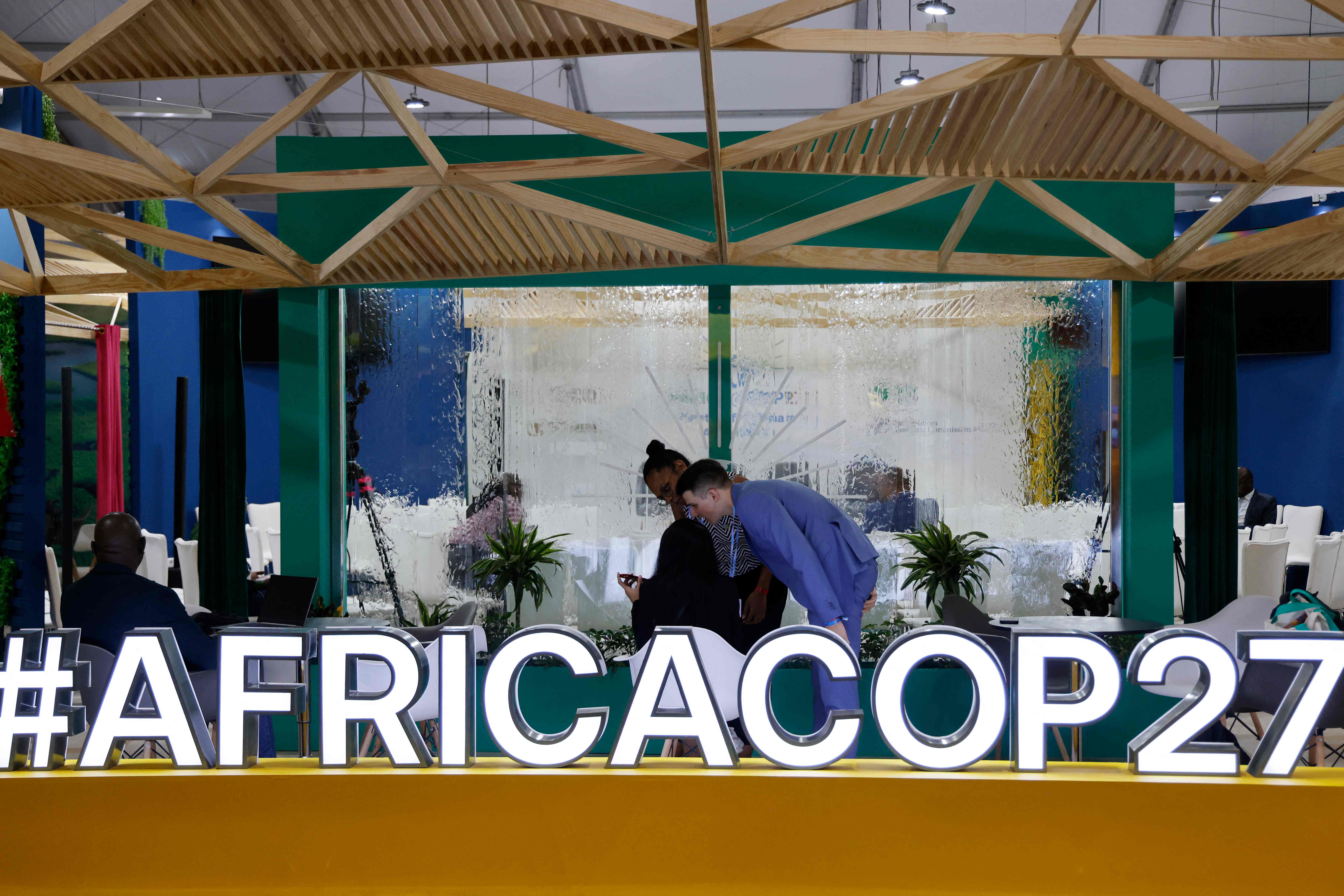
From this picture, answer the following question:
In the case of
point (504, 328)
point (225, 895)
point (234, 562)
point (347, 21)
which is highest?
point (347, 21)

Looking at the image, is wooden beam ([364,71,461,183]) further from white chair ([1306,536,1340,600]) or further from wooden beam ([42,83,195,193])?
white chair ([1306,536,1340,600])

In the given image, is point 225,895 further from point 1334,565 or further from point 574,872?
point 1334,565

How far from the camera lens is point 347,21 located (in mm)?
3064

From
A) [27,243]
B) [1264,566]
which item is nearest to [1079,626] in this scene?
[1264,566]

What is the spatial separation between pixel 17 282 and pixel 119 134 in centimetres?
254

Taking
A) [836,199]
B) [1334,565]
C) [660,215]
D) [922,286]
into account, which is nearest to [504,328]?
[660,215]

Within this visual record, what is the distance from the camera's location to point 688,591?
4508 millimetres

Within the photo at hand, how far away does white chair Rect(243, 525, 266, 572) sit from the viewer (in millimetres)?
11070

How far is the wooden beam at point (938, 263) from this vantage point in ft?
18.1

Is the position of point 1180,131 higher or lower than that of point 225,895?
higher

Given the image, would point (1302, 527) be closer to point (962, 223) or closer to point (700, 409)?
point (700, 409)

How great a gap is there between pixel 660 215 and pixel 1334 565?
733cm

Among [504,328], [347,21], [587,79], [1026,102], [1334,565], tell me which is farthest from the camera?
[587,79]

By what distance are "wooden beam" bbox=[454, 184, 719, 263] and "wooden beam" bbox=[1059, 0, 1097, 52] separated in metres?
2.19
